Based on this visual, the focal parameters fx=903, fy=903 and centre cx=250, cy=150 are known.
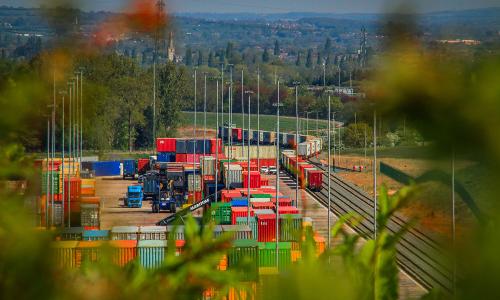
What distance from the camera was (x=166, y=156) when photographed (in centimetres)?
6334

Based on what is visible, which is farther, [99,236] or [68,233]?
[99,236]

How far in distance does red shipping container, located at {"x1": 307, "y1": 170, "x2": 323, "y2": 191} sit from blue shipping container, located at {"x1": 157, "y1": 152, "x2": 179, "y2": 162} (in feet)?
54.4

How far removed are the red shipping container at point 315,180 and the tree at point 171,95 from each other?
34916mm

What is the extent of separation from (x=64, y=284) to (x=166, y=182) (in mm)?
51096

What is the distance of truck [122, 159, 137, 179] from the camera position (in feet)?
206

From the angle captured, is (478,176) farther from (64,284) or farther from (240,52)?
(240,52)

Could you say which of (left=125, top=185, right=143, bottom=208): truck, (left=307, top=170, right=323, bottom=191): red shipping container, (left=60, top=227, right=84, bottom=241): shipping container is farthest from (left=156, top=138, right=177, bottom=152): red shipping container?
(left=60, top=227, right=84, bottom=241): shipping container

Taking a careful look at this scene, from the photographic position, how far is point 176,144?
2464 inches

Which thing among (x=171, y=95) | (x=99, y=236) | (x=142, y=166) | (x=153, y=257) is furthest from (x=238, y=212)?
(x=171, y=95)

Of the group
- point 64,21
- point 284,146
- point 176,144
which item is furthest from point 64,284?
point 284,146

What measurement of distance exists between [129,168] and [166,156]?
8.88ft

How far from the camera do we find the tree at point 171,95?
83.1m

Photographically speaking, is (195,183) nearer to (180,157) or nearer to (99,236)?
(180,157)

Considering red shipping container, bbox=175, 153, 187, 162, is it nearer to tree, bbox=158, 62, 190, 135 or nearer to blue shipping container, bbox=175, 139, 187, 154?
blue shipping container, bbox=175, 139, 187, 154
